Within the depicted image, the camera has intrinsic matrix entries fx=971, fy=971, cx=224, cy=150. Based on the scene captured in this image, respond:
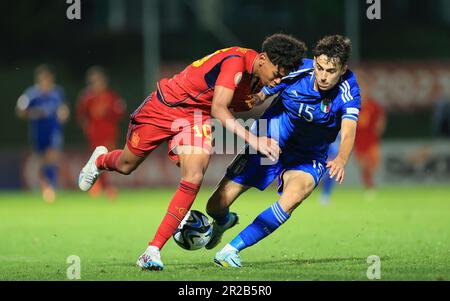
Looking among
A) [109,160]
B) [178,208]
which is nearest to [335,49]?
[178,208]

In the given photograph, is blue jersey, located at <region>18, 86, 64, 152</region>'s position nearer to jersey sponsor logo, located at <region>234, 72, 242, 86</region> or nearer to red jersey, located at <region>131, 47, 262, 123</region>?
red jersey, located at <region>131, 47, 262, 123</region>

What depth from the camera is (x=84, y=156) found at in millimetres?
20062

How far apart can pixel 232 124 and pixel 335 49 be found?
1100mm

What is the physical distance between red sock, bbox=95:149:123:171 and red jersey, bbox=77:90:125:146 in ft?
30.4

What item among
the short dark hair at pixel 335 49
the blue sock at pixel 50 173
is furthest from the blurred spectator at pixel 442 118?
the short dark hair at pixel 335 49

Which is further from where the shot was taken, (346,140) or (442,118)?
(442,118)

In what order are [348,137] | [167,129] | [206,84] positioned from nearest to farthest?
[348,137]
[206,84]
[167,129]

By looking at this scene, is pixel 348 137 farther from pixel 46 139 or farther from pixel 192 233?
pixel 46 139

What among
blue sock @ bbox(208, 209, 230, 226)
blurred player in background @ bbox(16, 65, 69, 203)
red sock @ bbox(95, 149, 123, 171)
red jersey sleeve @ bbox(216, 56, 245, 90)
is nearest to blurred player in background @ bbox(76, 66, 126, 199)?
blurred player in background @ bbox(16, 65, 69, 203)

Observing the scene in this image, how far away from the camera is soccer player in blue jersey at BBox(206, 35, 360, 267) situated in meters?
7.94

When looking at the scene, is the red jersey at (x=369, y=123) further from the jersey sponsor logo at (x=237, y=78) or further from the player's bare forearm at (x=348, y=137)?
the jersey sponsor logo at (x=237, y=78)

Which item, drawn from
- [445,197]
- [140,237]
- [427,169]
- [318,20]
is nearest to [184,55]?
[318,20]

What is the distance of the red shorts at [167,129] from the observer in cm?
789

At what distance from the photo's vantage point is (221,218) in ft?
28.2
